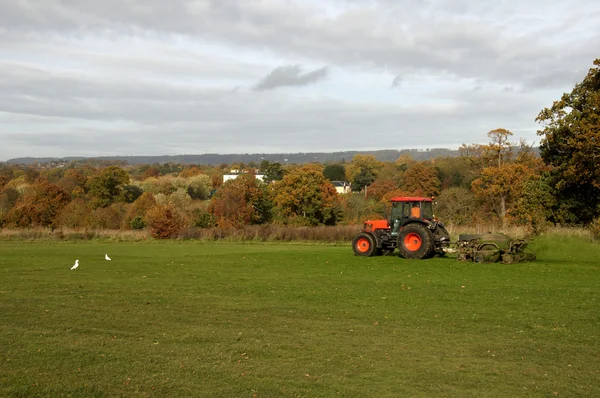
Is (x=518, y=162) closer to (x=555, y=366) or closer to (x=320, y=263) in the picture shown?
(x=320, y=263)

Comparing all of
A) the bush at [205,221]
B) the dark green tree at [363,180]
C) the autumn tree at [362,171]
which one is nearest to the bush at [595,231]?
the bush at [205,221]

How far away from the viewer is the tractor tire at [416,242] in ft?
66.9

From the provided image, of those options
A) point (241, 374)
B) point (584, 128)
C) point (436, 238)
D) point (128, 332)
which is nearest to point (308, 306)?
point (128, 332)

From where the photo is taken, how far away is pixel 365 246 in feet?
74.3

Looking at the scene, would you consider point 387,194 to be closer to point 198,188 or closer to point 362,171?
point 362,171

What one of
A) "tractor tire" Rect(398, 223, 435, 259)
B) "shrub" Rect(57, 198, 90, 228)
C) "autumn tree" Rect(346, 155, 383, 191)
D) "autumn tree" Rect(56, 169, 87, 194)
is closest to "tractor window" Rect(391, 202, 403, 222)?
"tractor tire" Rect(398, 223, 435, 259)

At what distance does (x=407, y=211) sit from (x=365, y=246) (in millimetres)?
2242

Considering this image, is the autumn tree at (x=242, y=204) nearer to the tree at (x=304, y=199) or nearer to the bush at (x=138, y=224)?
the tree at (x=304, y=199)

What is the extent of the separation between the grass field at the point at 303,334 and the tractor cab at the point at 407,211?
4731 millimetres

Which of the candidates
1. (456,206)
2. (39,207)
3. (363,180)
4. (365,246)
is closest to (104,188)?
(39,207)

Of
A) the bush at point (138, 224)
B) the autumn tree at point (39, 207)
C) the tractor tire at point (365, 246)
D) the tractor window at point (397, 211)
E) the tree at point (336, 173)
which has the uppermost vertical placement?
the tree at point (336, 173)

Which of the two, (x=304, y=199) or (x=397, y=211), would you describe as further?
(x=304, y=199)

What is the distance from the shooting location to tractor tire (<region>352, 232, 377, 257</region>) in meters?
22.3

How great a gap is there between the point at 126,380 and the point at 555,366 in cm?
534
